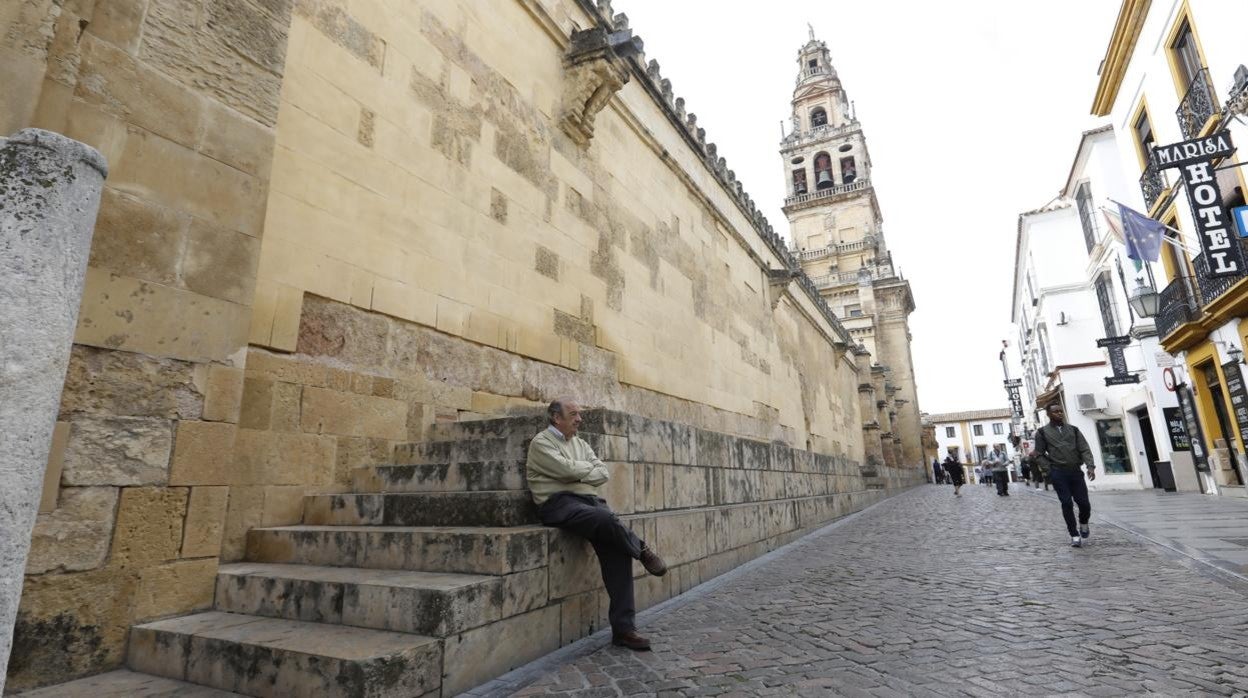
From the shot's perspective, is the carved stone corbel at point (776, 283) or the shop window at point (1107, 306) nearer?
the carved stone corbel at point (776, 283)

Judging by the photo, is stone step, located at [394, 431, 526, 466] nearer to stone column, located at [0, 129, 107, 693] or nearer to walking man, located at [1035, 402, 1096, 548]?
stone column, located at [0, 129, 107, 693]

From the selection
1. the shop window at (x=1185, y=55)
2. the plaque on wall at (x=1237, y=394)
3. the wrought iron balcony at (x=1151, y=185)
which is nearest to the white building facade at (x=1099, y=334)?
the wrought iron balcony at (x=1151, y=185)

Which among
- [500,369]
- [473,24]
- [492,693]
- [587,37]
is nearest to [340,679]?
[492,693]

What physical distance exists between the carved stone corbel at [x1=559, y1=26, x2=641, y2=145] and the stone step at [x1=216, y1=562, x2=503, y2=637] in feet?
20.1

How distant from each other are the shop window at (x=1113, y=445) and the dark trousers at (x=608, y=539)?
85.5 ft

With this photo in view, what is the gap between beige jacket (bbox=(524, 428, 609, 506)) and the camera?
3436mm

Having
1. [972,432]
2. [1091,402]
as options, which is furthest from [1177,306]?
[972,432]

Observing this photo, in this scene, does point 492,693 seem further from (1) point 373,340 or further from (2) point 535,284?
(2) point 535,284

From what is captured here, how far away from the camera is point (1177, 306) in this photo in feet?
46.5

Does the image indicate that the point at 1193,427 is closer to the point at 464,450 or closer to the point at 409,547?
the point at 464,450

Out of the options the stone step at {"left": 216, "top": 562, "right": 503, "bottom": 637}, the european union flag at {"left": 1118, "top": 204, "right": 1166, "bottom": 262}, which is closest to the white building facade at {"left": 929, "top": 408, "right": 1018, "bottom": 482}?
the european union flag at {"left": 1118, "top": 204, "right": 1166, "bottom": 262}

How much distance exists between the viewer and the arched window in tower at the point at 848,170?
140 feet

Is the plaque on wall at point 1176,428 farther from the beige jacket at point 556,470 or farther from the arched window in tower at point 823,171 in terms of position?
the arched window in tower at point 823,171

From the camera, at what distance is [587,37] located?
777cm
